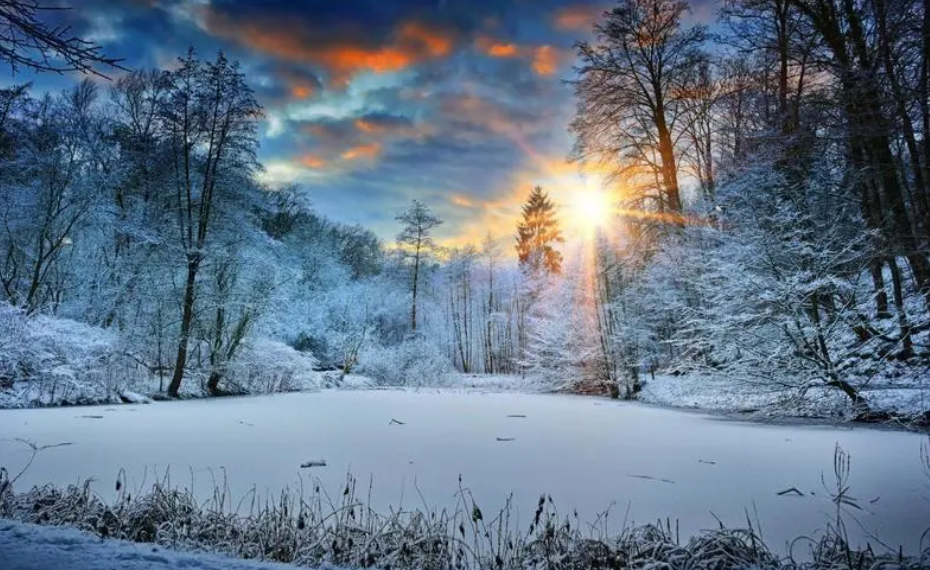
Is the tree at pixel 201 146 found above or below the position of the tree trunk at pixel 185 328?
above

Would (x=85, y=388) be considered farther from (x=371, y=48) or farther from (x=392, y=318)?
(x=392, y=318)

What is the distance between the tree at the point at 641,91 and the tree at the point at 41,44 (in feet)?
35.5

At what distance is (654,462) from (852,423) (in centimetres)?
444

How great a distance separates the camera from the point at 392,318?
82.8 ft

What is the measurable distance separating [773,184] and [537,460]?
607cm

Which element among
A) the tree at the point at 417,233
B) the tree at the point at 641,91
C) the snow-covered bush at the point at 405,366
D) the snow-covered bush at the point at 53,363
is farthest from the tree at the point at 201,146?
the tree at the point at 417,233

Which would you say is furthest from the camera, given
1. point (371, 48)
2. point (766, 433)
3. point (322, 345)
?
point (322, 345)

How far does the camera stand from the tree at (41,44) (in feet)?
7.78

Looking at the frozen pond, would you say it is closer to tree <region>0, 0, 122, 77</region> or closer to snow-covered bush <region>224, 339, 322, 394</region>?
tree <region>0, 0, 122, 77</region>

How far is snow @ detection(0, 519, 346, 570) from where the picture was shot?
198cm

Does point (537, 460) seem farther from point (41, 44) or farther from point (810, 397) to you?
point (810, 397)

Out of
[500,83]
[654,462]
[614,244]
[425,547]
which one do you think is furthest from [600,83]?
[425,547]

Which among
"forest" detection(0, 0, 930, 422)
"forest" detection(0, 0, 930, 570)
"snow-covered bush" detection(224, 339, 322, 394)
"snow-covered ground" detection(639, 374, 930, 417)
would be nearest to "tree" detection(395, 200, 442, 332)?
"forest" detection(0, 0, 930, 570)

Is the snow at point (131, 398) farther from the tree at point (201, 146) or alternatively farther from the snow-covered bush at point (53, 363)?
the tree at point (201, 146)
